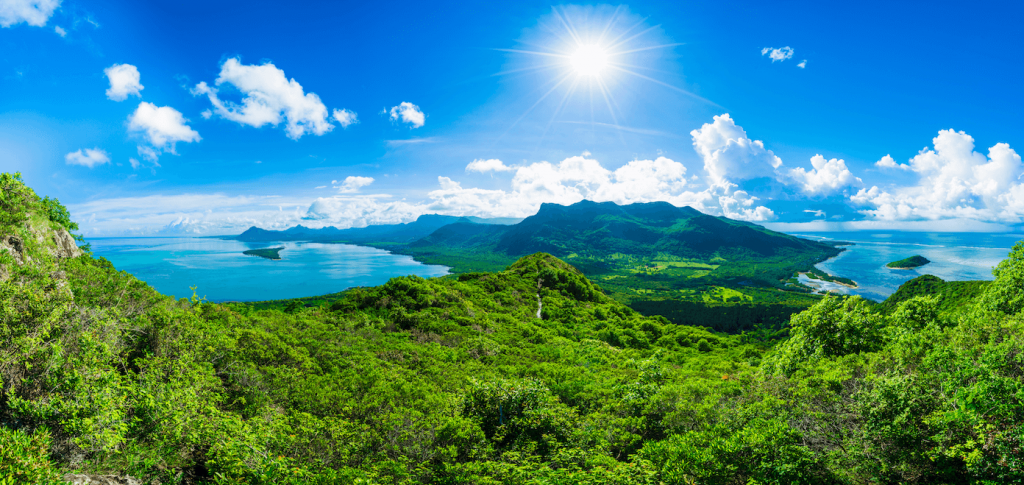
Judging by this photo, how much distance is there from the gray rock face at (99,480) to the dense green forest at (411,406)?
169mm

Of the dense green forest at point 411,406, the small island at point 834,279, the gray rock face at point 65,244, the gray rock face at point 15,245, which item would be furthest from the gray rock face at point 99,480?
the small island at point 834,279

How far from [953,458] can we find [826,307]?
14989mm

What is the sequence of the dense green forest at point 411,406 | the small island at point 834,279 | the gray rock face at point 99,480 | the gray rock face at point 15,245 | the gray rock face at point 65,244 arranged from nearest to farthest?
1. the gray rock face at point 99,480
2. the dense green forest at point 411,406
3. the gray rock face at point 15,245
4. the gray rock face at point 65,244
5. the small island at point 834,279

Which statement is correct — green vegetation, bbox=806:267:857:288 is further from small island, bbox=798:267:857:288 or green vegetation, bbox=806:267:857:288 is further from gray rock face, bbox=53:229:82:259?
gray rock face, bbox=53:229:82:259

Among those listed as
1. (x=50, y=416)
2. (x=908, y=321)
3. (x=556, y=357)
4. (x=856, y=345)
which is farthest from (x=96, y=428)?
(x=908, y=321)

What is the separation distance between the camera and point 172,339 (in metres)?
12.6

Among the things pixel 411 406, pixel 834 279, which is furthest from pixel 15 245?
pixel 834 279

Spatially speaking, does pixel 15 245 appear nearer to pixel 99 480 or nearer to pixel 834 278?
pixel 99 480

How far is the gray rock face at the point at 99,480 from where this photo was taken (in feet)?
24.1

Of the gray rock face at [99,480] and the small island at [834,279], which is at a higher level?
the gray rock face at [99,480]

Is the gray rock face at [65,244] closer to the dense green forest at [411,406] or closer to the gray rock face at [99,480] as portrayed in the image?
the dense green forest at [411,406]

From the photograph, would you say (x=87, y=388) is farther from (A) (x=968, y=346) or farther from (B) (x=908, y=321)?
(B) (x=908, y=321)

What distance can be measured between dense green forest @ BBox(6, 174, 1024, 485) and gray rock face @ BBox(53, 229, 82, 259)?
0.51 feet

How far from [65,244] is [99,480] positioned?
15641mm
